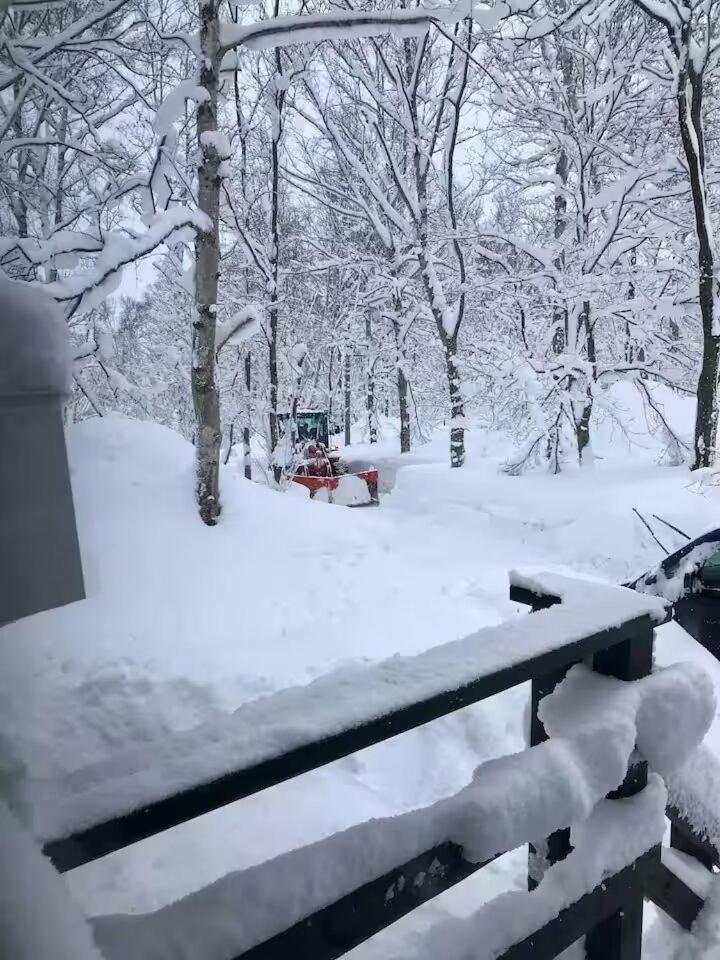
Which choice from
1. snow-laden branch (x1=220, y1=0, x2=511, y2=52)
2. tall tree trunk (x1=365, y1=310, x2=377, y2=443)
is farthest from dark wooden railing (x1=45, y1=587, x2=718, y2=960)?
tall tree trunk (x1=365, y1=310, x2=377, y2=443)

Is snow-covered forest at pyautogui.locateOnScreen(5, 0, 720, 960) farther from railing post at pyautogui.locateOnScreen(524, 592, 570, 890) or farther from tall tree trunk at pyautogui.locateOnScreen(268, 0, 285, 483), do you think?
tall tree trunk at pyautogui.locateOnScreen(268, 0, 285, 483)

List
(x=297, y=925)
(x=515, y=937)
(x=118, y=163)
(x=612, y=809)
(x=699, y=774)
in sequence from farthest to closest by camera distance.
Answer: (x=118, y=163) < (x=699, y=774) < (x=612, y=809) < (x=515, y=937) < (x=297, y=925)

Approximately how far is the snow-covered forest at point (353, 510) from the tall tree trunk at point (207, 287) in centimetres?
4

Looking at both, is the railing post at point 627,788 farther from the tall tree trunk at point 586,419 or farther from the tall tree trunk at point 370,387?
the tall tree trunk at point 370,387

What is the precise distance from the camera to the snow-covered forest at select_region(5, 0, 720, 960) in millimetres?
915

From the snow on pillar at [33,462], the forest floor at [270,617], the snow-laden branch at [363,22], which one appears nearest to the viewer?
the snow on pillar at [33,462]

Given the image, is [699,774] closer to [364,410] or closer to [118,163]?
[118,163]

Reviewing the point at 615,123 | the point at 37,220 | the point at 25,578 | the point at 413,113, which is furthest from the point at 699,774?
the point at 413,113

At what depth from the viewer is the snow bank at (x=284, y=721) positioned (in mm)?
823

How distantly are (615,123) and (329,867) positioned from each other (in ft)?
37.8

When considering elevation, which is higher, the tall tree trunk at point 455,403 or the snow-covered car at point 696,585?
the tall tree trunk at point 455,403

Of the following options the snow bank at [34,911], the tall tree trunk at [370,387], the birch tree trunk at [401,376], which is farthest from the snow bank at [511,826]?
the tall tree trunk at [370,387]

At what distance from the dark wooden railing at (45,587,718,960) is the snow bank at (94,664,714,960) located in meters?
0.03

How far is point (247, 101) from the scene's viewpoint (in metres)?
8.55
